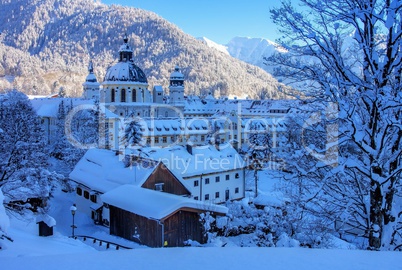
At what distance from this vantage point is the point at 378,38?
25.4ft

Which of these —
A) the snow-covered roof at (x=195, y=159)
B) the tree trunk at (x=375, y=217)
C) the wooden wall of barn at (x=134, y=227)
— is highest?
the tree trunk at (x=375, y=217)

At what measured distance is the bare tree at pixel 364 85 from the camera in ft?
24.0

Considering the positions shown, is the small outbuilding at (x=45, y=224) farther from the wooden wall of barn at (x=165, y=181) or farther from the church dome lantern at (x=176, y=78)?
the church dome lantern at (x=176, y=78)

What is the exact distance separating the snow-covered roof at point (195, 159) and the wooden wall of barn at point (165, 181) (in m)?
2.17

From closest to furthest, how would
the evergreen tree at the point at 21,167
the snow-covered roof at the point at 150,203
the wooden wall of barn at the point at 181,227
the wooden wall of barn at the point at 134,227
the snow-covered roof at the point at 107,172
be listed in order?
1. the evergreen tree at the point at 21,167
2. the snow-covered roof at the point at 150,203
3. the wooden wall of barn at the point at 134,227
4. the wooden wall of barn at the point at 181,227
5. the snow-covered roof at the point at 107,172

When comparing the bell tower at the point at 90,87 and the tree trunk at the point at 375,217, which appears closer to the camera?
the tree trunk at the point at 375,217

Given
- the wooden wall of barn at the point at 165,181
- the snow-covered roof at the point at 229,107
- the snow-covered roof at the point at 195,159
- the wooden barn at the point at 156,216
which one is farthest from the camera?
the snow-covered roof at the point at 229,107

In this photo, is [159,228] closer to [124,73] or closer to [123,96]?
[123,96]

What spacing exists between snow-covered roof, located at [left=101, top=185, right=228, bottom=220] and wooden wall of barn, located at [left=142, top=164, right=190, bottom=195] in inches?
125

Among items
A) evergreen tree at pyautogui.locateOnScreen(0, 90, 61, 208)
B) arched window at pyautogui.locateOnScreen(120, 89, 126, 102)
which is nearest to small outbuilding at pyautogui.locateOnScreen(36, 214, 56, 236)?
evergreen tree at pyautogui.locateOnScreen(0, 90, 61, 208)

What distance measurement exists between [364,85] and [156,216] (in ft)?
46.4

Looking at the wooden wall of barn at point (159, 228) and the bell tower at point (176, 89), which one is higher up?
the bell tower at point (176, 89)

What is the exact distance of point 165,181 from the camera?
88.6ft

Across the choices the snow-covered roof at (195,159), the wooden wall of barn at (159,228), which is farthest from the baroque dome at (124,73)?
the wooden wall of barn at (159,228)
